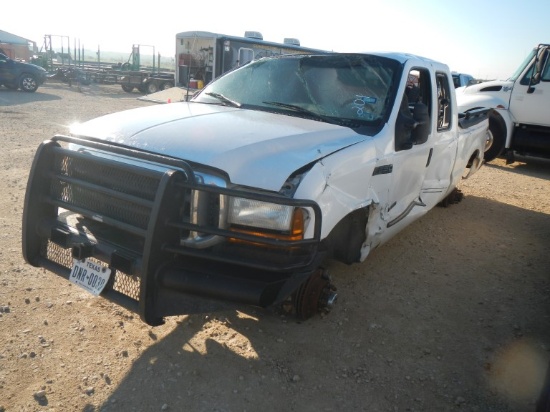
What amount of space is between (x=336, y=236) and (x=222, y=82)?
6.63ft

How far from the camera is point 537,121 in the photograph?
10.1m

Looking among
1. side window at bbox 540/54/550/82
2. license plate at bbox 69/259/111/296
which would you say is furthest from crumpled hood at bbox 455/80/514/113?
license plate at bbox 69/259/111/296

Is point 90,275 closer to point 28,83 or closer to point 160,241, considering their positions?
point 160,241

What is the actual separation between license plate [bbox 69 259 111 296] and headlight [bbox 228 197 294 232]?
0.88 meters

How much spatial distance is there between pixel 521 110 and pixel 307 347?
9.25 m

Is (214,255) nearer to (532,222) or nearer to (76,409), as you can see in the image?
(76,409)

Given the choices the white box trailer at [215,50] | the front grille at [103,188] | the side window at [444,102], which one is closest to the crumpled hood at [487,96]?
the side window at [444,102]

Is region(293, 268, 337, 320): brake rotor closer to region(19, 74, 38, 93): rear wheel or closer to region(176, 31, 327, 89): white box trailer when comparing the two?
region(176, 31, 327, 89): white box trailer

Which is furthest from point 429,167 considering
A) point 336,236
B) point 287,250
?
point 287,250

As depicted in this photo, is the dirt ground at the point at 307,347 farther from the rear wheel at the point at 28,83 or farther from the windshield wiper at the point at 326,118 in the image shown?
the rear wheel at the point at 28,83

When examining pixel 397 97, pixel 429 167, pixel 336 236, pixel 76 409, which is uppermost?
pixel 397 97

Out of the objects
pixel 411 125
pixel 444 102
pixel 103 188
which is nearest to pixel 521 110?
pixel 444 102

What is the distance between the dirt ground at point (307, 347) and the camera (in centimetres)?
274

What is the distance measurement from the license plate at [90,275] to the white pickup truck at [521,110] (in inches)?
354
